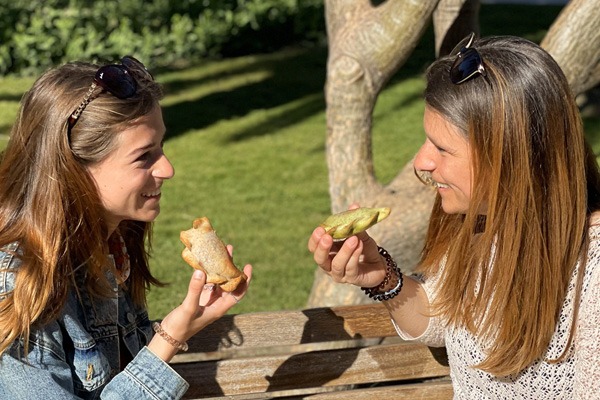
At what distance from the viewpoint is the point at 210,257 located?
8.34 feet

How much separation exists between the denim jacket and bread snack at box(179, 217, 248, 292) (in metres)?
0.24

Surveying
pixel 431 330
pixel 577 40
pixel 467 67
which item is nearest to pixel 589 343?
pixel 431 330

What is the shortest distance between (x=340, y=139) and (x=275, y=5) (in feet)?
27.0

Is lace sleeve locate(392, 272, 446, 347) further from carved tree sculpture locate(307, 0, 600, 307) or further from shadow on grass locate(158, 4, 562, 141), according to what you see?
shadow on grass locate(158, 4, 562, 141)

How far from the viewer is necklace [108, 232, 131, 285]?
9.23ft

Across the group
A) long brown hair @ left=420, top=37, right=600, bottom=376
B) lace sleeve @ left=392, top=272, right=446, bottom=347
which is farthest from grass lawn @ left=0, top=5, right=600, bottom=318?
long brown hair @ left=420, top=37, right=600, bottom=376

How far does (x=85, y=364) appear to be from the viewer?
255cm

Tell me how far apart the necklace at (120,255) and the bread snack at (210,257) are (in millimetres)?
262

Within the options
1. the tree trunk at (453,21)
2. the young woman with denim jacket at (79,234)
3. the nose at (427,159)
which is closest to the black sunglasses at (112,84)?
the young woman with denim jacket at (79,234)

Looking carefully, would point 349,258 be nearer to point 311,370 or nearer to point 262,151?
point 311,370

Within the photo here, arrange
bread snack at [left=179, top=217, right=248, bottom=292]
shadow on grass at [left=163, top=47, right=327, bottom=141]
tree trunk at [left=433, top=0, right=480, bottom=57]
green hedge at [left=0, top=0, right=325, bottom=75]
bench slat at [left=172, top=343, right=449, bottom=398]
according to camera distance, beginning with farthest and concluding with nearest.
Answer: green hedge at [left=0, top=0, right=325, bottom=75]
shadow on grass at [left=163, top=47, right=327, bottom=141]
tree trunk at [left=433, top=0, right=480, bottom=57]
bench slat at [left=172, top=343, right=449, bottom=398]
bread snack at [left=179, top=217, right=248, bottom=292]

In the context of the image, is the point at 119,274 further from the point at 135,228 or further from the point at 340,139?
the point at 340,139

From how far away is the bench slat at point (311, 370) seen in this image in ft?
9.74

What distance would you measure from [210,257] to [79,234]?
33cm
